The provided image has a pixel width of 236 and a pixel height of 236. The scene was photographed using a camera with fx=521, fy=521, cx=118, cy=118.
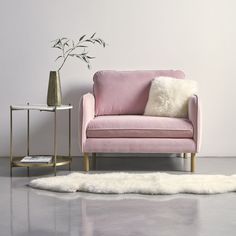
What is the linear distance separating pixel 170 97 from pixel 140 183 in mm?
1203

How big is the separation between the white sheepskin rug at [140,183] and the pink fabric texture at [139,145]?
271 mm

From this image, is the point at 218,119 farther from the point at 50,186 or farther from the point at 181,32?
the point at 50,186

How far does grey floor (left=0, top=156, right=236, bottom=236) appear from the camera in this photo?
2.77 meters

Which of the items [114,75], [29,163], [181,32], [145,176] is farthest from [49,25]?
[145,176]

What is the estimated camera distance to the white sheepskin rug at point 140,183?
3.64 meters

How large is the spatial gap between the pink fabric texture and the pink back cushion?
2.07 ft

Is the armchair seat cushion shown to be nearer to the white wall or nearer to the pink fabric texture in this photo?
the pink fabric texture

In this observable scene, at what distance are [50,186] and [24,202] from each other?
1.30 ft

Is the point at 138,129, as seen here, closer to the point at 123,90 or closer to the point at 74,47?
the point at 123,90

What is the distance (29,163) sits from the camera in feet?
13.9

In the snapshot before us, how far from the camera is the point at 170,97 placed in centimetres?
473

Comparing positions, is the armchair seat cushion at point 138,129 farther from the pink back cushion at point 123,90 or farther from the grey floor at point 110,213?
the grey floor at point 110,213

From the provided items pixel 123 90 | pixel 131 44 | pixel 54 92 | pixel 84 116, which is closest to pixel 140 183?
pixel 84 116

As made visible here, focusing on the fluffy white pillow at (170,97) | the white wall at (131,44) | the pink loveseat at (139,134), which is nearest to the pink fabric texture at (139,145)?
the pink loveseat at (139,134)
